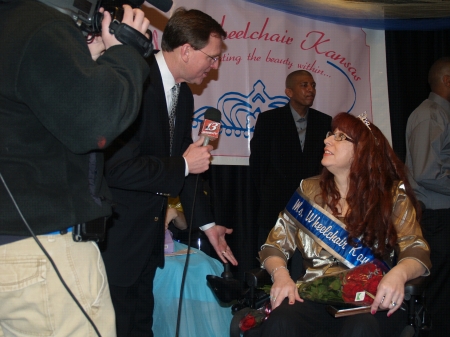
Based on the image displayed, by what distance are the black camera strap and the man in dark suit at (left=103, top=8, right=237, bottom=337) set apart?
0.80m

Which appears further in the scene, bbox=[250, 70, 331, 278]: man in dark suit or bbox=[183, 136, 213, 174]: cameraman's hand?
bbox=[250, 70, 331, 278]: man in dark suit

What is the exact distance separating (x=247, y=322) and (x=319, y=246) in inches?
21.4

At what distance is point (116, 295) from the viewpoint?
2.16 meters

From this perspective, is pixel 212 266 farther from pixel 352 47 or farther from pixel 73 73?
pixel 352 47

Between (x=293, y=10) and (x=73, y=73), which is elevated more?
(x=293, y=10)

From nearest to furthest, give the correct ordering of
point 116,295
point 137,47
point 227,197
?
point 137,47 → point 116,295 → point 227,197

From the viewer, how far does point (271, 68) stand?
4000mm

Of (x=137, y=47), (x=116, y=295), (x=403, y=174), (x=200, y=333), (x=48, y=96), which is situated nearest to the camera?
(x=48, y=96)

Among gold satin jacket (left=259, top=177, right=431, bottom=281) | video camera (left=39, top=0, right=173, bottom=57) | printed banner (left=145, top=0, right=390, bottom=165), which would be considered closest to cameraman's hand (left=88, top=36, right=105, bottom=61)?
video camera (left=39, top=0, right=173, bottom=57)

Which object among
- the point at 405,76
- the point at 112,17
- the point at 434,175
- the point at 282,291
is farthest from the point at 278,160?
the point at 112,17

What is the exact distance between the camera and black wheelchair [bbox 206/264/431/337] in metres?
2.03

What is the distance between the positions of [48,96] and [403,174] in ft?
6.02

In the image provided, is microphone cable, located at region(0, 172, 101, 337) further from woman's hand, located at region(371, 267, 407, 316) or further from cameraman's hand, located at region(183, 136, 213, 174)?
woman's hand, located at region(371, 267, 407, 316)

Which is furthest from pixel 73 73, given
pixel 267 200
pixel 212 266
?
pixel 267 200
